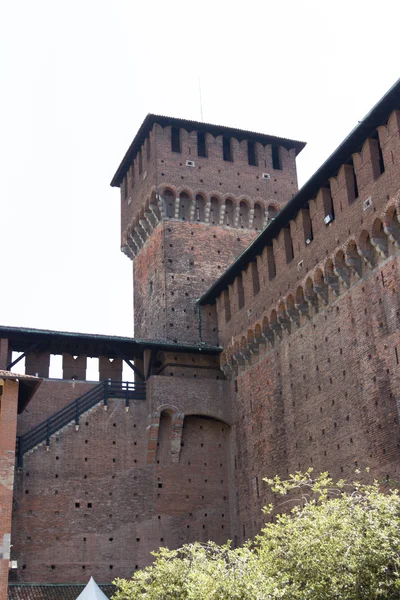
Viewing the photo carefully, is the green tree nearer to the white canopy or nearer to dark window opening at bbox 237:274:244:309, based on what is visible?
the white canopy

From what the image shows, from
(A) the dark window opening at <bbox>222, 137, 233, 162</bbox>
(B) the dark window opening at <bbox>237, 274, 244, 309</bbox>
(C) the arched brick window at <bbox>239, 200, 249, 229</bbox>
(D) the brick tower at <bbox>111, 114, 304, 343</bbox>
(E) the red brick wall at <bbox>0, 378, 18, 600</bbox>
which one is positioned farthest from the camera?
(A) the dark window opening at <bbox>222, 137, 233, 162</bbox>

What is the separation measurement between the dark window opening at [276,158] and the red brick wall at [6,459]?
50.9 ft

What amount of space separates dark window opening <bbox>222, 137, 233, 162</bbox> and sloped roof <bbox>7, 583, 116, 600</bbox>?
15.2m

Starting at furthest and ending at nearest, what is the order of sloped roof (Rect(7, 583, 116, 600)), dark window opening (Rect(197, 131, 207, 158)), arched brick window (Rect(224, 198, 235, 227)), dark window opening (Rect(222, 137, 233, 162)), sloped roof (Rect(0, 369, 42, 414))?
dark window opening (Rect(222, 137, 233, 162)) < dark window opening (Rect(197, 131, 207, 158)) < arched brick window (Rect(224, 198, 235, 227)) < sloped roof (Rect(7, 583, 116, 600)) < sloped roof (Rect(0, 369, 42, 414))

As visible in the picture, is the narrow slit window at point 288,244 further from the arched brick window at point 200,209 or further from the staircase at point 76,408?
the arched brick window at point 200,209

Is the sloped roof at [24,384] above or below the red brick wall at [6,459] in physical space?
above

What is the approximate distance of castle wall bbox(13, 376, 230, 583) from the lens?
69.4 ft

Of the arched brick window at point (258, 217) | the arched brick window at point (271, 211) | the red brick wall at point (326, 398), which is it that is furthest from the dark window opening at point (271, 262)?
the arched brick window at point (271, 211)

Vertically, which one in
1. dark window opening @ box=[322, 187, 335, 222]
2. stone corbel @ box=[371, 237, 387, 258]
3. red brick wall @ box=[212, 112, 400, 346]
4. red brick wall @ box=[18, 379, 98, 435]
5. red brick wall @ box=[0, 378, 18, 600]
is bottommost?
red brick wall @ box=[0, 378, 18, 600]

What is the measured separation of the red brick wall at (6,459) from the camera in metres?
16.3

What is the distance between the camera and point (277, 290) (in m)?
21.3

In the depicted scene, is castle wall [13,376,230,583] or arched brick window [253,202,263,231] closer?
castle wall [13,376,230,583]

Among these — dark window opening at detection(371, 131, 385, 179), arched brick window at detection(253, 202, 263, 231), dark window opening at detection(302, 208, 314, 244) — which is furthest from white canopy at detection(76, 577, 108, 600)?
arched brick window at detection(253, 202, 263, 231)

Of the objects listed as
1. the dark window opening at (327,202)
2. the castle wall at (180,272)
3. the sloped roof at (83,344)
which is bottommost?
the sloped roof at (83,344)
